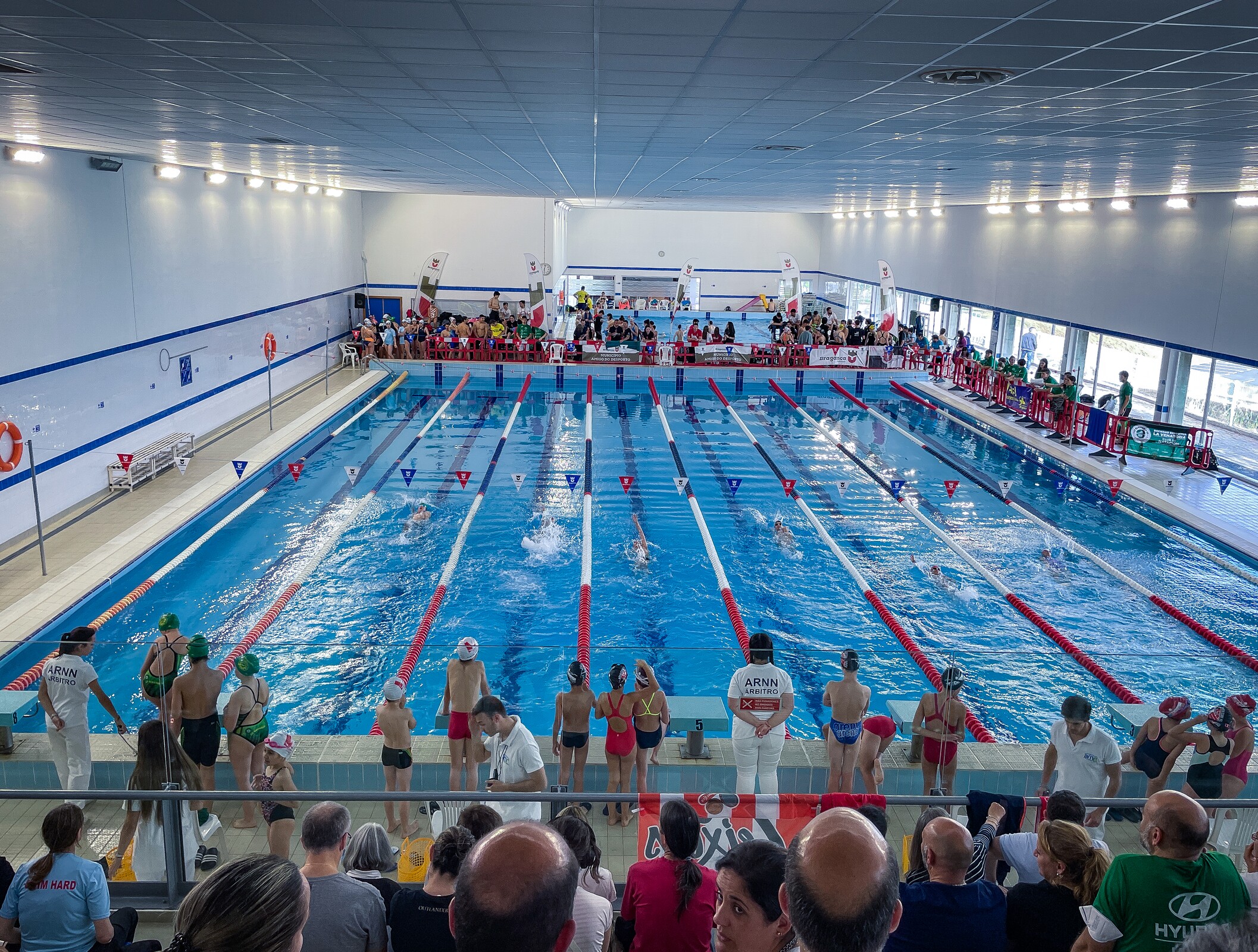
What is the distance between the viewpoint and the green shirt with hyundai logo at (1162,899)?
239 cm

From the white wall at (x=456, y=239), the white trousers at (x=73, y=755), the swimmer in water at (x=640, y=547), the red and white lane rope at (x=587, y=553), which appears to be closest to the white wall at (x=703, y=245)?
the white wall at (x=456, y=239)

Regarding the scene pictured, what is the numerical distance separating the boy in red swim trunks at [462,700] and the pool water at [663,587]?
0.12m

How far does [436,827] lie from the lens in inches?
150

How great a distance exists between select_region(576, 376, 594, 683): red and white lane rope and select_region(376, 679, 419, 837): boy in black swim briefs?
1.03m

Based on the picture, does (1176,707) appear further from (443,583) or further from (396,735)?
(443,583)

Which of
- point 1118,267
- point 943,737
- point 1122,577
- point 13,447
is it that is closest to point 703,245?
point 1118,267

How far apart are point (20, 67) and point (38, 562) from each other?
5559 millimetres

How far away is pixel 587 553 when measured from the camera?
10.1m

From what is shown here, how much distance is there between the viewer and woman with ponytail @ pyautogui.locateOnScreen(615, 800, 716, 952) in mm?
2568

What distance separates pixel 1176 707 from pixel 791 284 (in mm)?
20797

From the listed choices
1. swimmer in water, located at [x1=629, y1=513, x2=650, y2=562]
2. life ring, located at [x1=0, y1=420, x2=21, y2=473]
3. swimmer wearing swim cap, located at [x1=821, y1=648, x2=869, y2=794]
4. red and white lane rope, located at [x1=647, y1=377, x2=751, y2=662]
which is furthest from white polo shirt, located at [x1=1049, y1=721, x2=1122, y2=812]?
life ring, located at [x1=0, y1=420, x2=21, y2=473]

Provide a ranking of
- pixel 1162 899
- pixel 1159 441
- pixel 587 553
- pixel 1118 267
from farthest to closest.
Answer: pixel 1118 267 < pixel 1159 441 < pixel 587 553 < pixel 1162 899

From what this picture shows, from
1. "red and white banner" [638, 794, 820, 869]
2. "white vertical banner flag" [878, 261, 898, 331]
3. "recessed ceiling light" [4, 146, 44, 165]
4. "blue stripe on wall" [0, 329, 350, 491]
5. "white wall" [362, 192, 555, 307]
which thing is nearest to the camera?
"red and white banner" [638, 794, 820, 869]

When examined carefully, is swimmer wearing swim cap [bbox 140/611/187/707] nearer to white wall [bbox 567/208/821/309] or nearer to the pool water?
the pool water
